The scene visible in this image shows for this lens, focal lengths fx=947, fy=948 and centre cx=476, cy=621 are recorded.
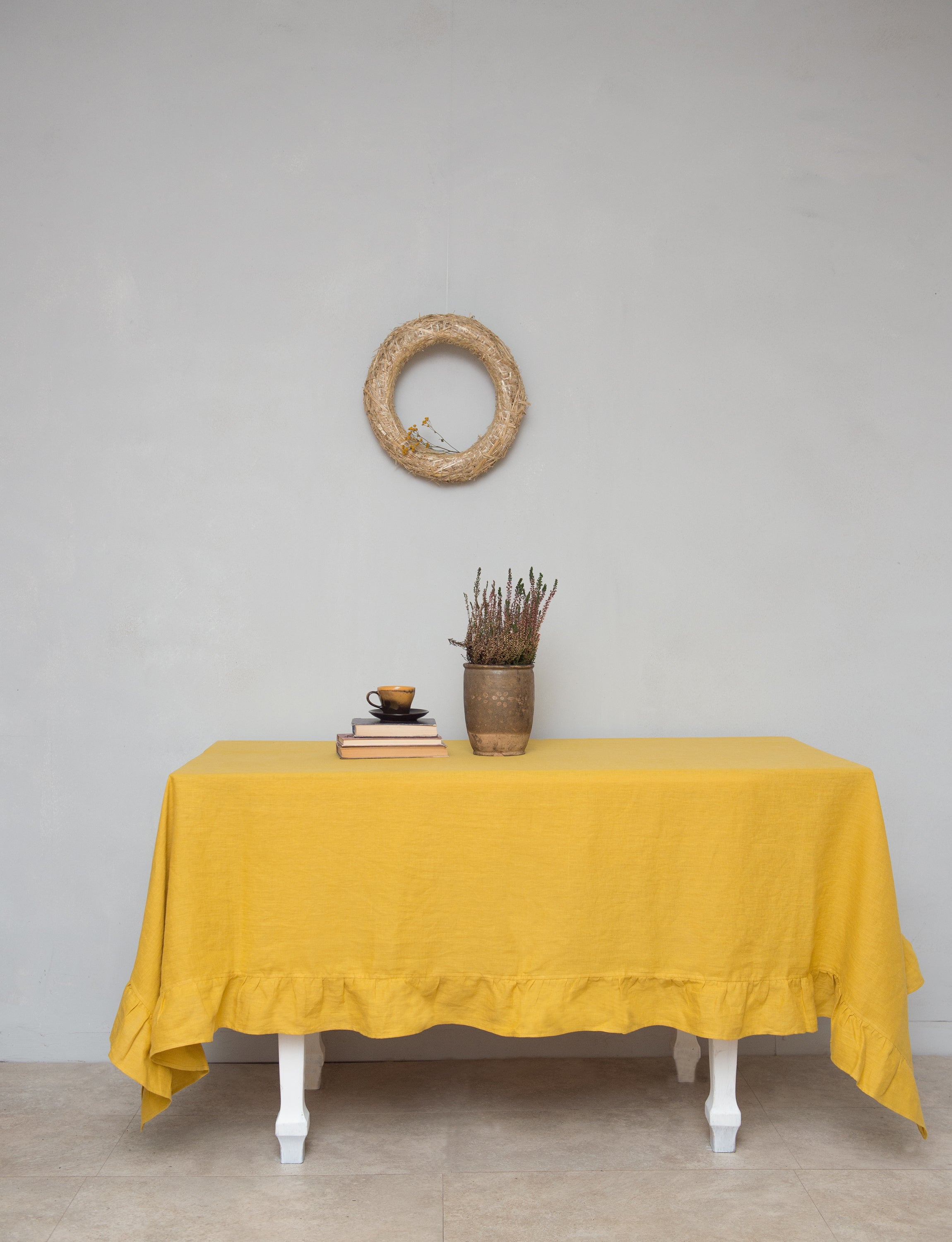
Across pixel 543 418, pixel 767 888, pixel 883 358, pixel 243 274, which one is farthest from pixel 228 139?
pixel 767 888

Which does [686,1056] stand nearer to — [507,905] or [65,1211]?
[507,905]

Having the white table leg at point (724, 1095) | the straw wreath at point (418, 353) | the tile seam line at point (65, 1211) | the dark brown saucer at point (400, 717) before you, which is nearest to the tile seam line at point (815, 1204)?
the white table leg at point (724, 1095)

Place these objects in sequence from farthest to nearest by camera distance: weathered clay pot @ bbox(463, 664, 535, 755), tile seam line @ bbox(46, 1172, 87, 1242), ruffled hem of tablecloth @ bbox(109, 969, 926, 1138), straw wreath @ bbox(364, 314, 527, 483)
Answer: straw wreath @ bbox(364, 314, 527, 483) → weathered clay pot @ bbox(463, 664, 535, 755) → ruffled hem of tablecloth @ bbox(109, 969, 926, 1138) → tile seam line @ bbox(46, 1172, 87, 1242)

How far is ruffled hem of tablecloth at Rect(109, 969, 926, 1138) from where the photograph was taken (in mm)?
1800

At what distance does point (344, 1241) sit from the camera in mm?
1649

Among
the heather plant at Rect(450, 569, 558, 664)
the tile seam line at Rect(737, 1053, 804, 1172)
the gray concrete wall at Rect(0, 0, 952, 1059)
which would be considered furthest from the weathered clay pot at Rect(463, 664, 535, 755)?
the tile seam line at Rect(737, 1053, 804, 1172)

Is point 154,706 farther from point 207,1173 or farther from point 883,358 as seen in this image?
point 883,358

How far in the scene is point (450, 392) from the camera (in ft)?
8.02

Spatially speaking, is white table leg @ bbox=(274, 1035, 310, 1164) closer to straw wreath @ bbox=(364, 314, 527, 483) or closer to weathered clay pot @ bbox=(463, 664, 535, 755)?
weathered clay pot @ bbox=(463, 664, 535, 755)

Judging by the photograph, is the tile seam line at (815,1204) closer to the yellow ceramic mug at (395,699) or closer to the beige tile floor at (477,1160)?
the beige tile floor at (477,1160)

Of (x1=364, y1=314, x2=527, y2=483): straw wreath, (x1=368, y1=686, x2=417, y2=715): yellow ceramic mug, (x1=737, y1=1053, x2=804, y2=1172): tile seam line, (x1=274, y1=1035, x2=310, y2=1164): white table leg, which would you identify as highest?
(x1=364, y1=314, x2=527, y2=483): straw wreath

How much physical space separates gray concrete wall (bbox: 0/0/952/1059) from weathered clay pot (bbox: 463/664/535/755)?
1.24 ft

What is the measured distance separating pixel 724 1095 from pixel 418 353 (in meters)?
1.82

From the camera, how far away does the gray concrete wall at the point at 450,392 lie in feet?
7.89
